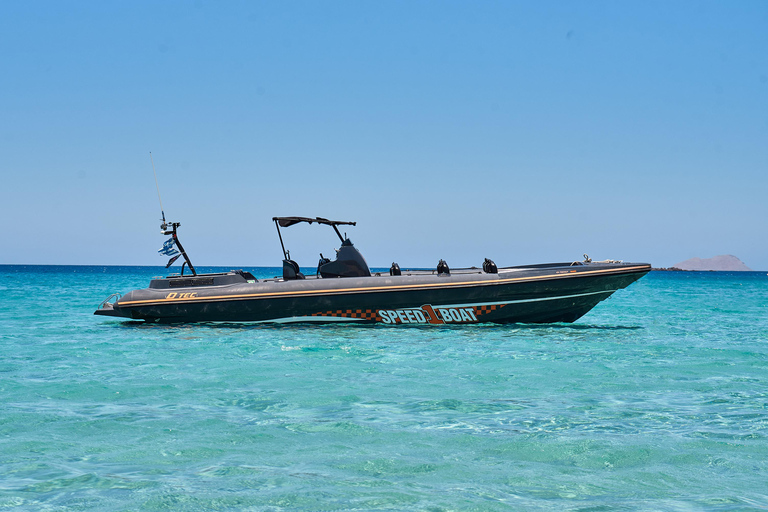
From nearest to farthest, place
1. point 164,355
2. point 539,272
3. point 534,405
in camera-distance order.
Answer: point 534,405
point 164,355
point 539,272

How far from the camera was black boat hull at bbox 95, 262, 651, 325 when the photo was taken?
1527cm

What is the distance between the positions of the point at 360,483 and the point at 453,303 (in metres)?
10.8

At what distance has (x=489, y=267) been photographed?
51.8 ft

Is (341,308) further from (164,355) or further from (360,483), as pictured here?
(360,483)

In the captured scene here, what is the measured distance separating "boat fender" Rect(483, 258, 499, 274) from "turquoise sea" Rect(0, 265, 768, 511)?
12.2 ft

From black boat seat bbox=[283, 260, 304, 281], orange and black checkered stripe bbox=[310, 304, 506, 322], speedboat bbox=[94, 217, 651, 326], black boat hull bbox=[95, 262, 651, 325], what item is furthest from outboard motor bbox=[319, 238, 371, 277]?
orange and black checkered stripe bbox=[310, 304, 506, 322]

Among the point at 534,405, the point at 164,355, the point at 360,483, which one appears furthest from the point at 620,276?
the point at 360,483

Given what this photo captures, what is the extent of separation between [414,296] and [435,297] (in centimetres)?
49

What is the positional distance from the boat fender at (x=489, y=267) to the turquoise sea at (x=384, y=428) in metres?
3.70

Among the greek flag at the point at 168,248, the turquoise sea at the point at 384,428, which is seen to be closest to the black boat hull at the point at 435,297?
the greek flag at the point at 168,248

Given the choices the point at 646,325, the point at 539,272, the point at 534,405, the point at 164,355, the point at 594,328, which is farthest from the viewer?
the point at 646,325

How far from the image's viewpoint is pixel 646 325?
744 inches

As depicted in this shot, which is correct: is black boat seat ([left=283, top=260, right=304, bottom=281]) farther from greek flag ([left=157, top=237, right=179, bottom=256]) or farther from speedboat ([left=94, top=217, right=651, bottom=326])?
greek flag ([left=157, top=237, right=179, bottom=256])

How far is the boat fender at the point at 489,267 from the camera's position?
15.8 meters
